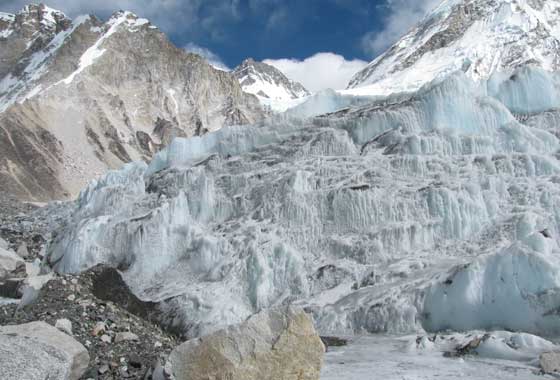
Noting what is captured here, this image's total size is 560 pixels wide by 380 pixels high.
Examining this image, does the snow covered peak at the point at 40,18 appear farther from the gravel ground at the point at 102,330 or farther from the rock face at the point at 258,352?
the rock face at the point at 258,352

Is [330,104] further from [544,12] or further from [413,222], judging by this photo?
[544,12]

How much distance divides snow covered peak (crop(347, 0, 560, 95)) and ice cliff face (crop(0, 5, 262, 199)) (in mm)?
37297

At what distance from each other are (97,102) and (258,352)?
81.8 m

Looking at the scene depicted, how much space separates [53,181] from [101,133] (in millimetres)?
14399

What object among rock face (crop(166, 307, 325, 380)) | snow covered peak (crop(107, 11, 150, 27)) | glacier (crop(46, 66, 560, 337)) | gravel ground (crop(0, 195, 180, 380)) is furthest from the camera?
snow covered peak (crop(107, 11, 150, 27))

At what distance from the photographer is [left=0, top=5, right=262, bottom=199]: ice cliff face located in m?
72.2

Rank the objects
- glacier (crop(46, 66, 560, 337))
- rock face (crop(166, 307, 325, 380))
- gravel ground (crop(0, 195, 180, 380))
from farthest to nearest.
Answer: glacier (crop(46, 66, 560, 337))
gravel ground (crop(0, 195, 180, 380))
rock face (crop(166, 307, 325, 380))

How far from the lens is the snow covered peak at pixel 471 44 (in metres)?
137

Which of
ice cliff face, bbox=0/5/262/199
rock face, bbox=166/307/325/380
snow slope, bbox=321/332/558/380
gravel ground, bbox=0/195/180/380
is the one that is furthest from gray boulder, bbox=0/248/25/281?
ice cliff face, bbox=0/5/262/199

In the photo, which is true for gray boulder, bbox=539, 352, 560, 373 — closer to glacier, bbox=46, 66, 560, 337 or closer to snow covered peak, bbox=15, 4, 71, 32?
glacier, bbox=46, 66, 560, 337

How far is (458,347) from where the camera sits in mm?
11766

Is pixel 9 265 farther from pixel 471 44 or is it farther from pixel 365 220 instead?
pixel 471 44

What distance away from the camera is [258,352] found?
27.6 feet

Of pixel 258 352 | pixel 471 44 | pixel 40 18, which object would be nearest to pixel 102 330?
pixel 258 352
